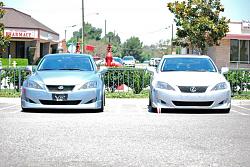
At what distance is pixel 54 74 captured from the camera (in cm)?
1134

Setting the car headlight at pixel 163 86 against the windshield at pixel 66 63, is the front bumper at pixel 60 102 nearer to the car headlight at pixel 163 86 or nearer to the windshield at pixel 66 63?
the windshield at pixel 66 63

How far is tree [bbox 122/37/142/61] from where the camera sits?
146 meters

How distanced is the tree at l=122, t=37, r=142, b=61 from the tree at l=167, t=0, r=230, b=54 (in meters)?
103

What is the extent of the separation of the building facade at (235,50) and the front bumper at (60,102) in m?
37.9

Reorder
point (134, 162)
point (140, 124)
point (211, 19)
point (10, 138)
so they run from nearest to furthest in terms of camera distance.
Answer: point (134, 162), point (10, 138), point (140, 124), point (211, 19)

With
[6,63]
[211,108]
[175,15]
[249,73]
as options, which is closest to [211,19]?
[175,15]

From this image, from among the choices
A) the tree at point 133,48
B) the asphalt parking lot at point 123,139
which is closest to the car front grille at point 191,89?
the asphalt parking lot at point 123,139

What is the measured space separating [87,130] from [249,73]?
387 inches

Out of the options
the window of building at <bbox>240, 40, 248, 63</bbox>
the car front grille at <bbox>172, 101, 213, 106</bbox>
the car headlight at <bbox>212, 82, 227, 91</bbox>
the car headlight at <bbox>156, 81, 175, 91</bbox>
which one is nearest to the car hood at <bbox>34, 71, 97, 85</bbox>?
the car headlight at <bbox>156, 81, 175, 91</bbox>

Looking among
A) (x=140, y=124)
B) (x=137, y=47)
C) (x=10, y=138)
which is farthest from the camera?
(x=137, y=47)

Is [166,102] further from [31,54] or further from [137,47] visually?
[137,47]

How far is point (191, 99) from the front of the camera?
11.1 metres

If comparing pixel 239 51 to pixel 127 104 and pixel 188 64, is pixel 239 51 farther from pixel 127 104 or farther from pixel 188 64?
pixel 188 64

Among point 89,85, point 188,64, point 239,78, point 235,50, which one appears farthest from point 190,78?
point 235,50
